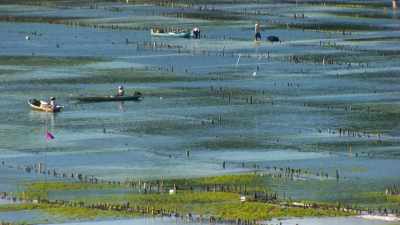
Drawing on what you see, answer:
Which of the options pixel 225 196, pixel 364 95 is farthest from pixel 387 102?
pixel 225 196

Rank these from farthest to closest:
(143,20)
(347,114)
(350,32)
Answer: (143,20) < (350,32) < (347,114)

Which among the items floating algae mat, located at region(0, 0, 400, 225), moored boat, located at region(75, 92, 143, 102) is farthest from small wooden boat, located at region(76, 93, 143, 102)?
floating algae mat, located at region(0, 0, 400, 225)

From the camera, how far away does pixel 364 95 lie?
83.2 meters

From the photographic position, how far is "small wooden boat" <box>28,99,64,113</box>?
78.9m

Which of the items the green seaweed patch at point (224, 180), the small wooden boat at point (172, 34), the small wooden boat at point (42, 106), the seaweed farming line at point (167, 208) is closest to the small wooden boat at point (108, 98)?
the small wooden boat at point (42, 106)

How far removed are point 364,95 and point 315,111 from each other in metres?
5.82

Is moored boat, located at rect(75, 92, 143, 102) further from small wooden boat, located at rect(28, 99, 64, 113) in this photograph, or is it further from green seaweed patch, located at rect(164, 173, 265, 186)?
green seaweed patch, located at rect(164, 173, 265, 186)

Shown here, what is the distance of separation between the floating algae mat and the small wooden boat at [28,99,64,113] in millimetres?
510

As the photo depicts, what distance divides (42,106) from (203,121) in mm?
7360

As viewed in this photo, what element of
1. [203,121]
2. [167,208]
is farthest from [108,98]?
[167,208]

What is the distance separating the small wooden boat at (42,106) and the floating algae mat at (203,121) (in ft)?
1.67

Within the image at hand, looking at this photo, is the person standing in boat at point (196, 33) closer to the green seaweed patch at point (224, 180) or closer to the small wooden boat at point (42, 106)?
the small wooden boat at point (42, 106)

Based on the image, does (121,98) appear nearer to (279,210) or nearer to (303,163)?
(303,163)

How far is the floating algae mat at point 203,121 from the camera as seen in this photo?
186 ft
